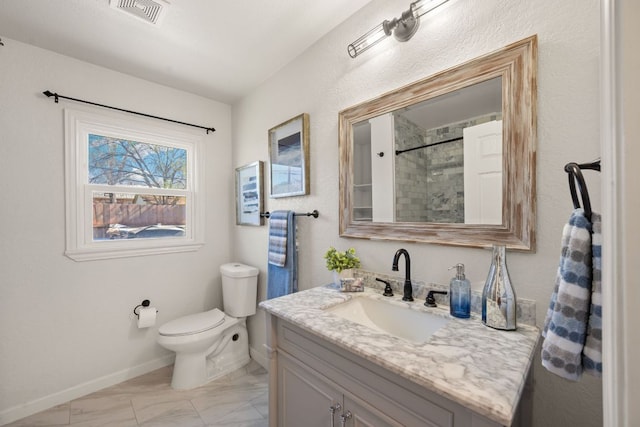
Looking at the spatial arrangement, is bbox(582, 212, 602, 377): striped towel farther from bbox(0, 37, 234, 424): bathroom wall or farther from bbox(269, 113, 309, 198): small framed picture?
bbox(0, 37, 234, 424): bathroom wall

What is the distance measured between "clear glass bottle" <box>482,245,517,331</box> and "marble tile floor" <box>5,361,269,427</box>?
4.92 ft

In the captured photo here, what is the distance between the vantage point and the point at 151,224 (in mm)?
2270

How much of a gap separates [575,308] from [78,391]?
2.81 m

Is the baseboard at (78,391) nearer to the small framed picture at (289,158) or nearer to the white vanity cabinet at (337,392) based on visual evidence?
the white vanity cabinet at (337,392)

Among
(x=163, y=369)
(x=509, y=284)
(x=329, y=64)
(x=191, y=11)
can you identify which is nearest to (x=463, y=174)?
(x=509, y=284)

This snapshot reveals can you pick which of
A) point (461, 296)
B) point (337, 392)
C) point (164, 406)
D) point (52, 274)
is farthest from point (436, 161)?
point (52, 274)

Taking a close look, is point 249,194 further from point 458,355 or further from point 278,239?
point 458,355

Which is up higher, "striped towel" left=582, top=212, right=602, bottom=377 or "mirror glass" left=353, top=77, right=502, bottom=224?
"mirror glass" left=353, top=77, right=502, bottom=224

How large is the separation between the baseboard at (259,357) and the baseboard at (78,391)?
67 cm

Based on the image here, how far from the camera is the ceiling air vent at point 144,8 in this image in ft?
4.60

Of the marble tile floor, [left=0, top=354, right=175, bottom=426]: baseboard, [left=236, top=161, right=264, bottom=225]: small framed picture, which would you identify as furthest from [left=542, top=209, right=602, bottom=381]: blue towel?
[left=0, top=354, right=175, bottom=426]: baseboard

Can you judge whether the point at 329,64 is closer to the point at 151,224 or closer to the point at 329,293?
the point at 329,293

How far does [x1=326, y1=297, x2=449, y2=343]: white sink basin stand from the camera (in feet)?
3.48

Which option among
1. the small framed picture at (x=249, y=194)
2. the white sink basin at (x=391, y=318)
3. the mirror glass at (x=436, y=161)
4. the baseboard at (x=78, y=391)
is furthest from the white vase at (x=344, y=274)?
the baseboard at (x=78, y=391)
